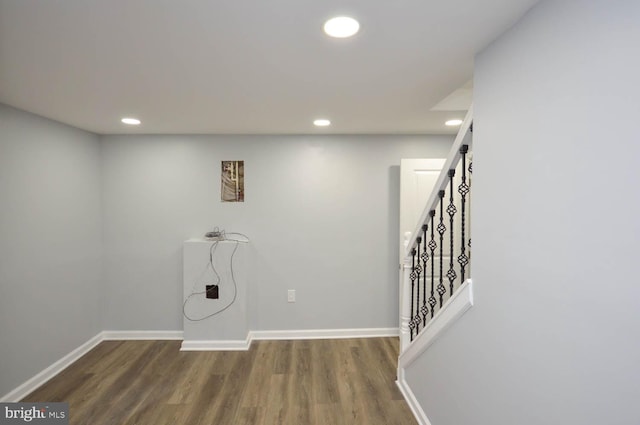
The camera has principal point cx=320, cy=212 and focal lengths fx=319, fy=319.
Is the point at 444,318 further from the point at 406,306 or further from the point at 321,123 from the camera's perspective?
the point at 321,123

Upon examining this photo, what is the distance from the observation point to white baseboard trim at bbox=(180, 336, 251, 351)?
10.7ft

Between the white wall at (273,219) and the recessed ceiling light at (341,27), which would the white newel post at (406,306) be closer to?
the white wall at (273,219)

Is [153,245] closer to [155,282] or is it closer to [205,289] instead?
[155,282]

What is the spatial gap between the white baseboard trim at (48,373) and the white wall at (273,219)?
0.29m

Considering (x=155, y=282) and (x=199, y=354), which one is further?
(x=155, y=282)

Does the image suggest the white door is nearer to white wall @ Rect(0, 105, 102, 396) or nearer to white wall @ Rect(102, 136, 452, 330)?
white wall @ Rect(102, 136, 452, 330)

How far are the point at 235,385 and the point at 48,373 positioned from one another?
5.27 feet

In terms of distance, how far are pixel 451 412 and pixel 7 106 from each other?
359 cm

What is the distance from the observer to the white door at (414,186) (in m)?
3.30

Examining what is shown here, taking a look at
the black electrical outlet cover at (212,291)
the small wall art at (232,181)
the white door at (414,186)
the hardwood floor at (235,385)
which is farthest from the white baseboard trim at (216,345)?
the white door at (414,186)

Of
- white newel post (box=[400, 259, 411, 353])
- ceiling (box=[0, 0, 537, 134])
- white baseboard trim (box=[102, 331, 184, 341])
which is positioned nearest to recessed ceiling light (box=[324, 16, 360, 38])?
ceiling (box=[0, 0, 537, 134])

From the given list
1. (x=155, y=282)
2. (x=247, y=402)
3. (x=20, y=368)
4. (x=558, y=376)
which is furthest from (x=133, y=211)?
(x=558, y=376)

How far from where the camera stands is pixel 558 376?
3.38 ft

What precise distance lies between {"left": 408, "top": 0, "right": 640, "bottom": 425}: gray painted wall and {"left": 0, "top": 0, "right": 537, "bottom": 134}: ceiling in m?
0.26
